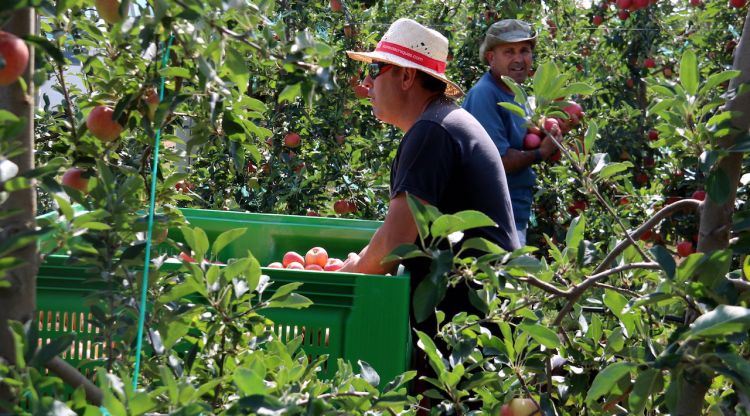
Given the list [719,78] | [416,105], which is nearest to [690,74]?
[719,78]

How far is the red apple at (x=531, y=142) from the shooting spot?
355cm

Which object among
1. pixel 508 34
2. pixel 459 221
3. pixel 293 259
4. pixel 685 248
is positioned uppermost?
pixel 508 34

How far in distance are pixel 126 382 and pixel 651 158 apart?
16.6 feet

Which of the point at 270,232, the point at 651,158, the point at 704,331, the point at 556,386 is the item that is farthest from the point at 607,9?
the point at 704,331

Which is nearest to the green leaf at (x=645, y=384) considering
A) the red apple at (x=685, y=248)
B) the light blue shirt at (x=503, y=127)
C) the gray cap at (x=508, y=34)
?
the light blue shirt at (x=503, y=127)

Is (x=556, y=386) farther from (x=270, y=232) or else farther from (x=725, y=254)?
(x=270, y=232)

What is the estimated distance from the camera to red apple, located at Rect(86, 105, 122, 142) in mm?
1367

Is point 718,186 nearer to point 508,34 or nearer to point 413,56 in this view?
point 413,56

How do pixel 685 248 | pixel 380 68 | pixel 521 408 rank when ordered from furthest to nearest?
1. pixel 685 248
2. pixel 380 68
3. pixel 521 408

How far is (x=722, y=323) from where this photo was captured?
1088mm

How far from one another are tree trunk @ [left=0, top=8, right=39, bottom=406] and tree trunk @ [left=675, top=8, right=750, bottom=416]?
2.91ft

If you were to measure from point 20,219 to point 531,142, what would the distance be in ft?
8.77

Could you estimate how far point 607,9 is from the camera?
6484mm

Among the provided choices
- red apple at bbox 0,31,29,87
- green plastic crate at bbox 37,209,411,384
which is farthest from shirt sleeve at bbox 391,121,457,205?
red apple at bbox 0,31,29,87
